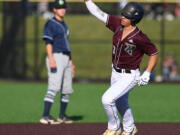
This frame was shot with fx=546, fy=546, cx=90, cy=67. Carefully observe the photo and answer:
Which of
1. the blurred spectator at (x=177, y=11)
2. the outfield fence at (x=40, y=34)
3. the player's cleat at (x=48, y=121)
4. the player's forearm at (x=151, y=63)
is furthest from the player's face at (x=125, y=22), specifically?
the blurred spectator at (x=177, y=11)

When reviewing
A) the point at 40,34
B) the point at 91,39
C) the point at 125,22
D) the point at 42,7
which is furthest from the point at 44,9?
the point at 125,22

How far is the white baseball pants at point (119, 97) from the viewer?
24.5 ft

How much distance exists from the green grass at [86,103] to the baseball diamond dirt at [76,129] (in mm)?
885

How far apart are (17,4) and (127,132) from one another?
497 inches

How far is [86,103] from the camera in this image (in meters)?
12.8

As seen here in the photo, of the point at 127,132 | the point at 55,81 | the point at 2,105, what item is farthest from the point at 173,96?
the point at 127,132

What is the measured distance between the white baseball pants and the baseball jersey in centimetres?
190

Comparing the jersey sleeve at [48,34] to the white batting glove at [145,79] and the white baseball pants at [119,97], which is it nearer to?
the white baseball pants at [119,97]

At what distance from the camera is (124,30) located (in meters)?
7.66

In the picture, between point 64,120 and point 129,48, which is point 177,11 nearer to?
point 64,120

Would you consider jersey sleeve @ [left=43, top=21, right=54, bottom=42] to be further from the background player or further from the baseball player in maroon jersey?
the baseball player in maroon jersey

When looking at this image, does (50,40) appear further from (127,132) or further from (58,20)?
(127,132)

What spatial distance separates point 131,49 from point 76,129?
1.74 metres

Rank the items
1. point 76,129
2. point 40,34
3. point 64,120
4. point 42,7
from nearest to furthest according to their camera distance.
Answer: point 76,129
point 64,120
point 42,7
point 40,34
